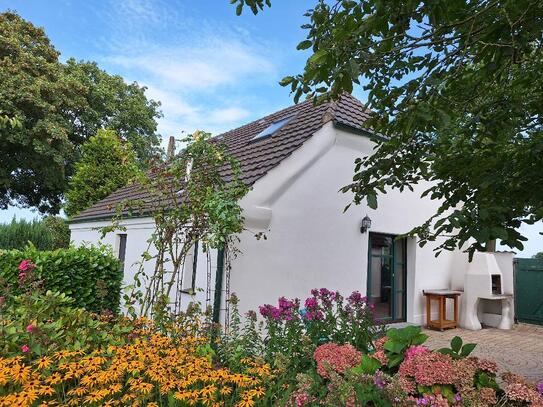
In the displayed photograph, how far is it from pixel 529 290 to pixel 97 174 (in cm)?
1552

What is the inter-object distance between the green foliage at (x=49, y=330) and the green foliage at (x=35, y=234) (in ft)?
44.2

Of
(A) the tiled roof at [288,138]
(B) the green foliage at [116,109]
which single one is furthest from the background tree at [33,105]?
(A) the tiled roof at [288,138]

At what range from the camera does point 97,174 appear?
1474 centimetres

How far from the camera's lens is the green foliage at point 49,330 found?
3191 mm

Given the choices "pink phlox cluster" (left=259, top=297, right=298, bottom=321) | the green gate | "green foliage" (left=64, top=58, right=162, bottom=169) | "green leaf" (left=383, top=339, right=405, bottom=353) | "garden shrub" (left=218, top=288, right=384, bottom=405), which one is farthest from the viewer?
"green foliage" (left=64, top=58, right=162, bottom=169)

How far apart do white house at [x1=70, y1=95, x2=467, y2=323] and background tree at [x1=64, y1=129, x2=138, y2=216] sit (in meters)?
4.58

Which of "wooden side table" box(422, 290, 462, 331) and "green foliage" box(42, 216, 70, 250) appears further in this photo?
"green foliage" box(42, 216, 70, 250)

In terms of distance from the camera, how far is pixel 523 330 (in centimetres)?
1042

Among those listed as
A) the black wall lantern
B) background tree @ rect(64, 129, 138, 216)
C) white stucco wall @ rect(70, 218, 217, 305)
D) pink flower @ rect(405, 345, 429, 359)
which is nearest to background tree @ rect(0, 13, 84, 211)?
background tree @ rect(64, 129, 138, 216)

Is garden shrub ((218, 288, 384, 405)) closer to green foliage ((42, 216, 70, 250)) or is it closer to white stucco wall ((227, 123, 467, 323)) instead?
white stucco wall ((227, 123, 467, 323))

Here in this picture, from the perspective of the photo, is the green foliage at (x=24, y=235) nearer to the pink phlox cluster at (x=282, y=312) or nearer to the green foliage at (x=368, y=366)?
the pink phlox cluster at (x=282, y=312)

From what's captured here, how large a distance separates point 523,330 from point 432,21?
10.3 meters

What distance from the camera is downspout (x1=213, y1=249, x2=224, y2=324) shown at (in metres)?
6.25

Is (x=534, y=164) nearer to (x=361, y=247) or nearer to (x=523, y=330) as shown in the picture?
(x=361, y=247)
